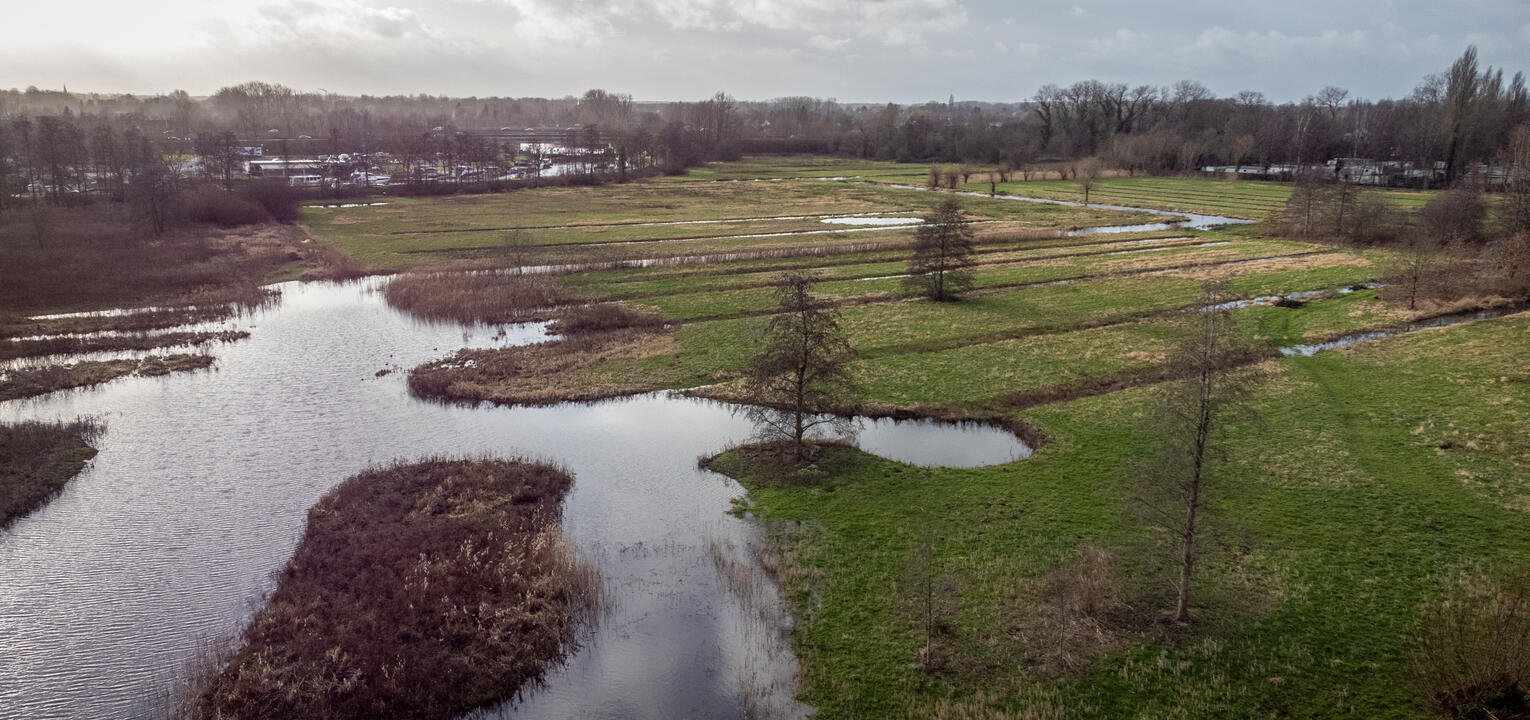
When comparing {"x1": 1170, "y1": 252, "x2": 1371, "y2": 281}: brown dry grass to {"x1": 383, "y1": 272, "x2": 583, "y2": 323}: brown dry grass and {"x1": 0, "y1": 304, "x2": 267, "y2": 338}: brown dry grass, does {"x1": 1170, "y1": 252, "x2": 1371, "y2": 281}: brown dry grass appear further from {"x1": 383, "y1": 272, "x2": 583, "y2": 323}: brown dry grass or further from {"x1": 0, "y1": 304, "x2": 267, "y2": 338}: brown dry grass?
{"x1": 0, "y1": 304, "x2": 267, "y2": 338}: brown dry grass

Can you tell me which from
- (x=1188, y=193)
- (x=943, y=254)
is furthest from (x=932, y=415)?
(x=1188, y=193)

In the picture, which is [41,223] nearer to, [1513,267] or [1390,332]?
[1390,332]

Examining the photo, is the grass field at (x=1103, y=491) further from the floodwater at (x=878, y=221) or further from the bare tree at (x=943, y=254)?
the floodwater at (x=878, y=221)

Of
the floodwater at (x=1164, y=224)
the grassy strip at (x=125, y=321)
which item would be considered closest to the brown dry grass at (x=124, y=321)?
the grassy strip at (x=125, y=321)

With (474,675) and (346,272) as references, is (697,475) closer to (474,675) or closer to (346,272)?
(474,675)

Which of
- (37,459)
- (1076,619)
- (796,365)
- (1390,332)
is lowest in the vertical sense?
(1076,619)

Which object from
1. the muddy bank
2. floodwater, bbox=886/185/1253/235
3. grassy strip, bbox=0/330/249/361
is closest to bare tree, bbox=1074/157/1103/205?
floodwater, bbox=886/185/1253/235
